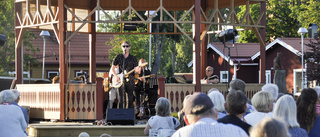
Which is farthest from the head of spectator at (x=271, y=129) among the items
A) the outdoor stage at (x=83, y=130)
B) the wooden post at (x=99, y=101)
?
the wooden post at (x=99, y=101)

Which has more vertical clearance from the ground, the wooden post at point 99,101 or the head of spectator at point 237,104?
the head of spectator at point 237,104

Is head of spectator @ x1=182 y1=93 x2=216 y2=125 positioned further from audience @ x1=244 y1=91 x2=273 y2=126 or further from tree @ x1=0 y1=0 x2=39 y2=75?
tree @ x1=0 y1=0 x2=39 y2=75

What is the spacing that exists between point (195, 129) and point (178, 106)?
11954 millimetres

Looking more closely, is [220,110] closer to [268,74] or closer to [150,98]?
[150,98]

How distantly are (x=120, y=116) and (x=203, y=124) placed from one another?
9.70 metres

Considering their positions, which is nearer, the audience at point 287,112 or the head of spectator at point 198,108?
the head of spectator at point 198,108

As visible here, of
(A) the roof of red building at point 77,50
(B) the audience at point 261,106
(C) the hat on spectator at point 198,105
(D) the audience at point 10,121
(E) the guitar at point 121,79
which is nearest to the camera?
(C) the hat on spectator at point 198,105

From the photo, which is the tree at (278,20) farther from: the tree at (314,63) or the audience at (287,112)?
the audience at (287,112)

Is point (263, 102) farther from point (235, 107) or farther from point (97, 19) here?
point (97, 19)

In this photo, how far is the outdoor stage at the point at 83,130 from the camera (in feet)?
46.0

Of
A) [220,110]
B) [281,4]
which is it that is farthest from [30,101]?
[281,4]

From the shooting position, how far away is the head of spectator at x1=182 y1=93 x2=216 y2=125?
469cm

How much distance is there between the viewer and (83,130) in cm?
1432

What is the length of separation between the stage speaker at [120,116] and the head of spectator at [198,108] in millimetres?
9374
